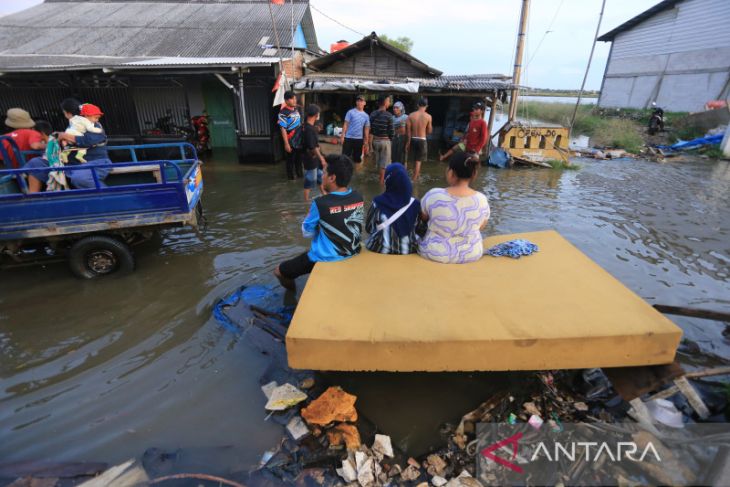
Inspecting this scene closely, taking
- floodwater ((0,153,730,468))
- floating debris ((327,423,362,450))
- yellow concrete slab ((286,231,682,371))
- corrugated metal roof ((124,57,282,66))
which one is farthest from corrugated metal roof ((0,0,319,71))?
floating debris ((327,423,362,450))

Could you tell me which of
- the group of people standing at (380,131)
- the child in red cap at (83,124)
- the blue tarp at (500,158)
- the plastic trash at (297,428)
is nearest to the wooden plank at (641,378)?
the plastic trash at (297,428)

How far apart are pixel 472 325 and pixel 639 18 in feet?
100

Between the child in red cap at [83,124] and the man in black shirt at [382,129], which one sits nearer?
the child in red cap at [83,124]

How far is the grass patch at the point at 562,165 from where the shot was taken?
1237 cm

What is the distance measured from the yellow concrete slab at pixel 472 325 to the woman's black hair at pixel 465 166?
87 cm

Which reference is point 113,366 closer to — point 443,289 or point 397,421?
point 397,421

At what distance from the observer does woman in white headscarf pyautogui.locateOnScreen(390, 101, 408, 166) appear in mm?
10070

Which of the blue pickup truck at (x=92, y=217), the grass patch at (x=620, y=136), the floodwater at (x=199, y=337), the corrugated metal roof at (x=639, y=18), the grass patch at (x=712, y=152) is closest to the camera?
the floodwater at (x=199, y=337)

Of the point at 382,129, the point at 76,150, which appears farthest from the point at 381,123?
the point at 76,150

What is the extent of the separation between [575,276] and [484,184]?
735 cm

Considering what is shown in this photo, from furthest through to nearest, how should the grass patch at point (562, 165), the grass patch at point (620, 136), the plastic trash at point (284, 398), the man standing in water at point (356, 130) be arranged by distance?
the grass patch at point (620, 136), the grass patch at point (562, 165), the man standing in water at point (356, 130), the plastic trash at point (284, 398)

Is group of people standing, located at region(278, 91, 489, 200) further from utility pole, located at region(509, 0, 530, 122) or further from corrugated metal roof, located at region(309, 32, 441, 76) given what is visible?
corrugated metal roof, located at region(309, 32, 441, 76)

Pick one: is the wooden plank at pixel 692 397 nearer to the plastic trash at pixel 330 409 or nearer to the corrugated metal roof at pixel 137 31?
the plastic trash at pixel 330 409

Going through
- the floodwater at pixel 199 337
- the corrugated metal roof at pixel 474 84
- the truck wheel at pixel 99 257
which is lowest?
the floodwater at pixel 199 337
